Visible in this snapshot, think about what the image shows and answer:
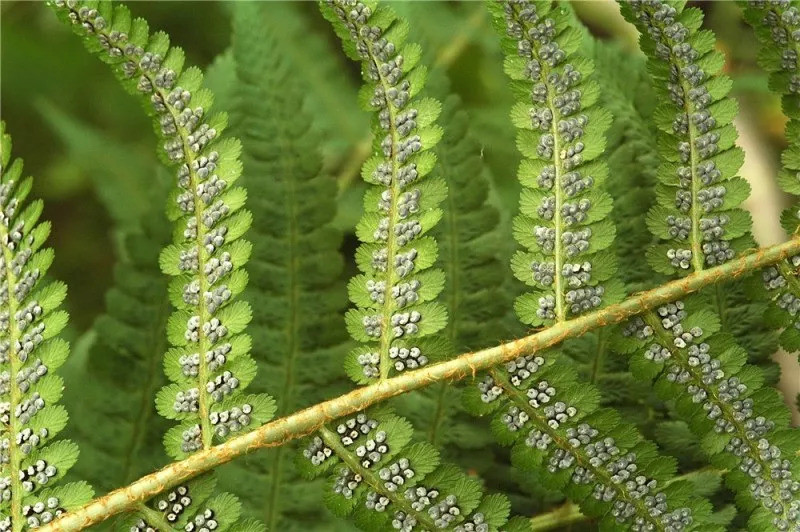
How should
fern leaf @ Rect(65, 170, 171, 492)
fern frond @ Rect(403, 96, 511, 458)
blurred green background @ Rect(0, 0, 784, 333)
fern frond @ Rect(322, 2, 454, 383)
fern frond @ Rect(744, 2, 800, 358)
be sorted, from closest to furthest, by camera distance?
1. fern frond @ Rect(744, 2, 800, 358)
2. fern frond @ Rect(322, 2, 454, 383)
3. fern frond @ Rect(403, 96, 511, 458)
4. fern leaf @ Rect(65, 170, 171, 492)
5. blurred green background @ Rect(0, 0, 784, 333)

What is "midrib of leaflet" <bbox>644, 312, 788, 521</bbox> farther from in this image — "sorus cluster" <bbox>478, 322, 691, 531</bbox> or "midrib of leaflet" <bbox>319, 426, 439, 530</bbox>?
"midrib of leaflet" <bbox>319, 426, 439, 530</bbox>

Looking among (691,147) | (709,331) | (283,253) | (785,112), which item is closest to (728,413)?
(709,331)

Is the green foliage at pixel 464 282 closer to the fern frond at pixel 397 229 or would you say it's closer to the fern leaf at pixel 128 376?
the fern frond at pixel 397 229

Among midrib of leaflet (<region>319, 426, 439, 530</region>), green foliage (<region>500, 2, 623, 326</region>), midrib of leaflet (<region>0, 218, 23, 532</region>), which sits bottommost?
midrib of leaflet (<region>0, 218, 23, 532</region>)

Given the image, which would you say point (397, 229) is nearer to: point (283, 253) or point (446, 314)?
point (446, 314)

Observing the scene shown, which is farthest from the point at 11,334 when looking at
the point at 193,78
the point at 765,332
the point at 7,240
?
the point at 765,332

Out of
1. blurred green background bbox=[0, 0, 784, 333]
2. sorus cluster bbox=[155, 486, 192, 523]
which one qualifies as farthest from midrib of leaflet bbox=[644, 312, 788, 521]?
sorus cluster bbox=[155, 486, 192, 523]

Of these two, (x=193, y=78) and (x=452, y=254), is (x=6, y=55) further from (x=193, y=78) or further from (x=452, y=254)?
(x=452, y=254)
